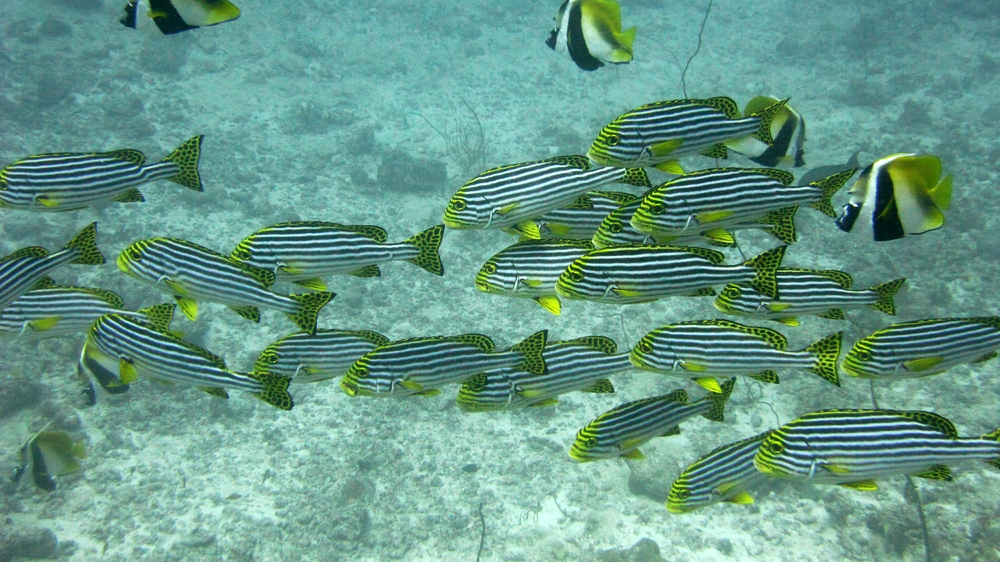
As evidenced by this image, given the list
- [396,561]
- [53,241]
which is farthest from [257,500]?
[53,241]

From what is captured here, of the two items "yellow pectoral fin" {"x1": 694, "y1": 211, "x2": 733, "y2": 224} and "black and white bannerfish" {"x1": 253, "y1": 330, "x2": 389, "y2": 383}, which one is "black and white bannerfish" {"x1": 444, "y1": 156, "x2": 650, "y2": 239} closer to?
"yellow pectoral fin" {"x1": 694, "y1": 211, "x2": 733, "y2": 224}

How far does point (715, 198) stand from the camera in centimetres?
286

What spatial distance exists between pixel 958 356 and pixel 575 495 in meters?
5.83

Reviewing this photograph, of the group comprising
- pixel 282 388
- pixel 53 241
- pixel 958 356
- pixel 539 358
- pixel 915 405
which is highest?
pixel 958 356

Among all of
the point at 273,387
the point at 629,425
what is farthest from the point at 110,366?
the point at 629,425

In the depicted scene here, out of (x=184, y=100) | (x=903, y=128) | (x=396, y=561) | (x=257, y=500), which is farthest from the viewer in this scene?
(x=184, y=100)

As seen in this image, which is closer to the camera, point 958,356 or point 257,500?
point 958,356

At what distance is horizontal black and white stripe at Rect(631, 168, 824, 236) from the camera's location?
2812mm

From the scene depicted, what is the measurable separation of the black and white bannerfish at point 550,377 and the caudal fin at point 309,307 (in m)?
1.03

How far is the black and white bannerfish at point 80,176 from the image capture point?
3246 millimetres

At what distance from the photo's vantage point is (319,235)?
326cm

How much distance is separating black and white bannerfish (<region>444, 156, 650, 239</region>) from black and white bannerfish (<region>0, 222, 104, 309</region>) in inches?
90.6

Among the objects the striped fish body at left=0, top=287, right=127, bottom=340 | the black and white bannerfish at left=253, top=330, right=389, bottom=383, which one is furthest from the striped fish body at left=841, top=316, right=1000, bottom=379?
the striped fish body at left=0, top=287, right=127, bottom=340

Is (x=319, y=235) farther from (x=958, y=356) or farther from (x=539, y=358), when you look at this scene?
(x=958, y=356)
